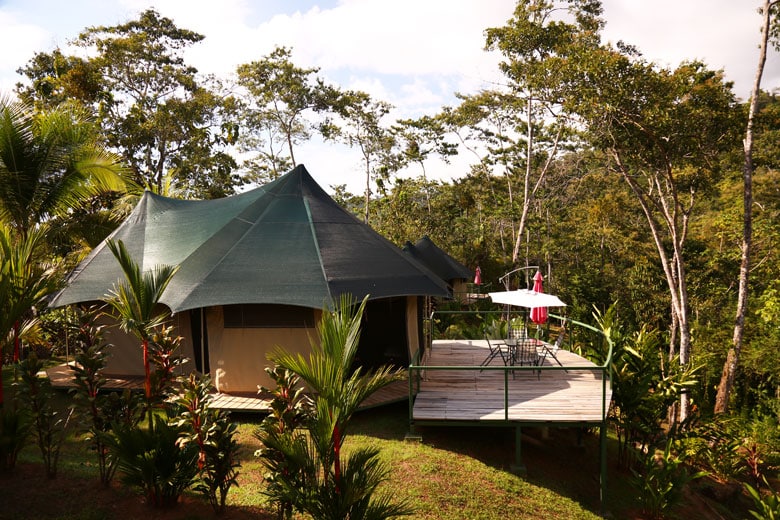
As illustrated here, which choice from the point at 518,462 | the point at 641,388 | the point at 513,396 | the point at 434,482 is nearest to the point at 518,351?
the point at 513,396

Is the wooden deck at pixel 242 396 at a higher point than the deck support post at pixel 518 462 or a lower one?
higher

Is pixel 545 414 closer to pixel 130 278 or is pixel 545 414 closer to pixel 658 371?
pixel 658 371

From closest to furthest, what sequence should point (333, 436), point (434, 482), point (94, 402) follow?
point (333, 436) < point (94, 402) < point (434, 482)

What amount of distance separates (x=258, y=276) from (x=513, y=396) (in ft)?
17.4

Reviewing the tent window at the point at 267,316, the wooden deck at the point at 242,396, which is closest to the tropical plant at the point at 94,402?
the wooden deck at the point at 242,396

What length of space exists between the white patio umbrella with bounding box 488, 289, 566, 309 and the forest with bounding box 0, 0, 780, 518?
1.33 metres

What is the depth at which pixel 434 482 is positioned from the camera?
7027mm

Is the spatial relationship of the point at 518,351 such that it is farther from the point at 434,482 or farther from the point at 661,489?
the point at 434,482

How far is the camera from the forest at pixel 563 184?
9.84 meters

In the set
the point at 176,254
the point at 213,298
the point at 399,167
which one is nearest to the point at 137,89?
the point at 399,167

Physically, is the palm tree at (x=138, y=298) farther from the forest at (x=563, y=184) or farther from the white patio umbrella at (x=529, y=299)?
the white patio umbrella at (x=529, y=299)

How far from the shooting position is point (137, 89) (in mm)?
29688

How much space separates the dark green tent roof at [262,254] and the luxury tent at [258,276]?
0.08ft

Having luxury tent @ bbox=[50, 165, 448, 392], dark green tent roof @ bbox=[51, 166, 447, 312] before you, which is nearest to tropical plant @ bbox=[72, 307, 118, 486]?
luxury tent @ bbox=[50, 165, 448, 392]
